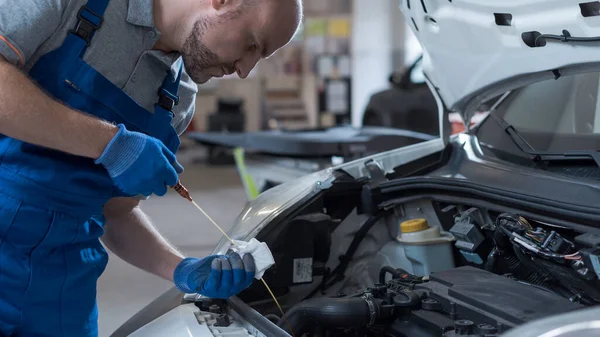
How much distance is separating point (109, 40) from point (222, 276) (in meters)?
0.57

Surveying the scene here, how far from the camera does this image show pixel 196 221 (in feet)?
17.6

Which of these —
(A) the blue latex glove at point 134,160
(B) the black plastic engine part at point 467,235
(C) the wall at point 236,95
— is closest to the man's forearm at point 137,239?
(A) the blue latex glove at point 134,160

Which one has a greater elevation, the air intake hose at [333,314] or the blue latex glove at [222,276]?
the blue latex glove at [222,276]

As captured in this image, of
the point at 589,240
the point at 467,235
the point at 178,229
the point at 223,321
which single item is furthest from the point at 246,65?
the point at 178,229

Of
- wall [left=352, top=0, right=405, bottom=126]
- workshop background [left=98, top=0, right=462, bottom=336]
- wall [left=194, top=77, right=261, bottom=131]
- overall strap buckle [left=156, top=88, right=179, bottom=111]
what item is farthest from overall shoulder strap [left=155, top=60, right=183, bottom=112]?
wall [left=352, top=0, right=405, bottom=126]

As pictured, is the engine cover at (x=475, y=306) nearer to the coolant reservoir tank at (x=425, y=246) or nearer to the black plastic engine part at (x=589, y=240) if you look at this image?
the black plastic engine part at (x=589, y=240)

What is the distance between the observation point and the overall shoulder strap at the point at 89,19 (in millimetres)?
1305

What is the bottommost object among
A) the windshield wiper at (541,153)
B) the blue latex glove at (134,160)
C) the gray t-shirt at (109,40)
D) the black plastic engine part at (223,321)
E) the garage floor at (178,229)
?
the garage floor at (178,229)

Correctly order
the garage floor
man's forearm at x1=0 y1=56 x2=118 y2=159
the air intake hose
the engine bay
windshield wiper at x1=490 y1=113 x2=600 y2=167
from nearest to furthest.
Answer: man's forearm at x1=0 y1=56 x2=118 y2=159 → the engine bay → the air intake hose → windshield wiper at x1=490 y1=113 x2=600 y2=167 → the garage floor

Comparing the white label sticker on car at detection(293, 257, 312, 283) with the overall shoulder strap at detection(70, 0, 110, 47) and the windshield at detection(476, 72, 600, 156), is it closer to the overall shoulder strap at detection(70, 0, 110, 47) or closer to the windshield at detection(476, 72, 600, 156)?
the windshield at detection(476, 72, 600, 156)

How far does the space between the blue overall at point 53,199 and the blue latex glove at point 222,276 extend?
27 centimetres

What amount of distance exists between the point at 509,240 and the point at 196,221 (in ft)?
13.4

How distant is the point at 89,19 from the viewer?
1.32 meters

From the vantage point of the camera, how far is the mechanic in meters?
1.22
